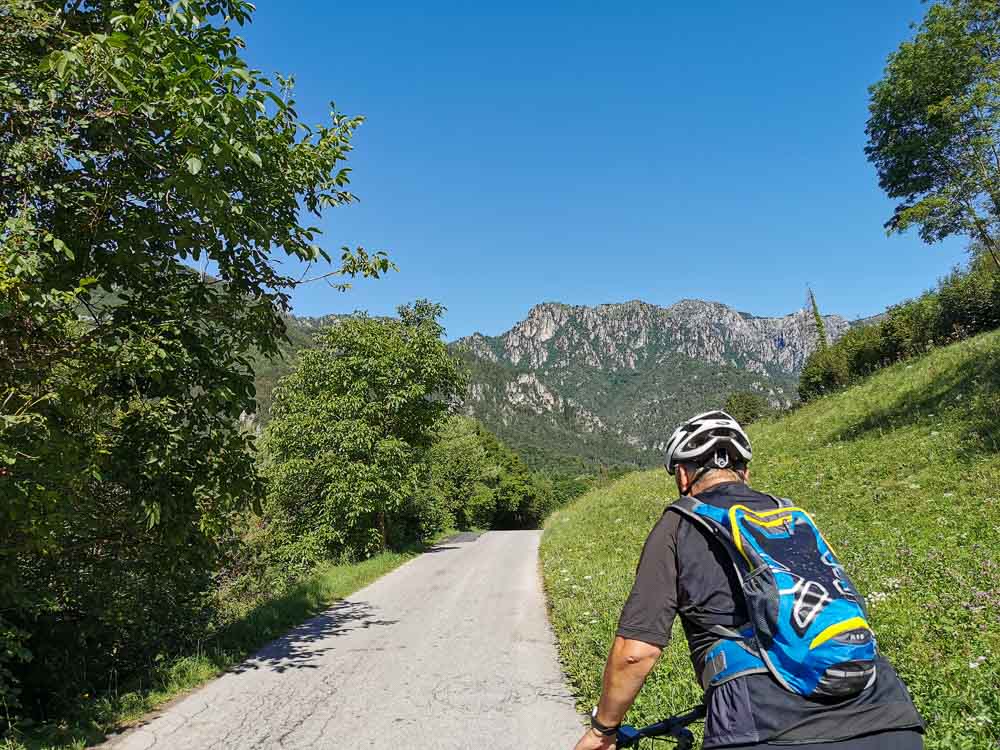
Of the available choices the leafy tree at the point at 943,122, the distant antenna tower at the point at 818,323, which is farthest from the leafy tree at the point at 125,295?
the distant antenna tower at the point at 818,323

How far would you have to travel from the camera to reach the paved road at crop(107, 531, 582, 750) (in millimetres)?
4754

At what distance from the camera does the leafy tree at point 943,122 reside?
40.3 ft

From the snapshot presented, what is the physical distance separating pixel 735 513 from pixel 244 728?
5.04m

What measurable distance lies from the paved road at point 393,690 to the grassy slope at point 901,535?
580mm

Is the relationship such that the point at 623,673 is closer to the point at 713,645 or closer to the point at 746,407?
the point at 713,645

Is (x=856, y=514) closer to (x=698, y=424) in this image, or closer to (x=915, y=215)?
(x=915, y=215)

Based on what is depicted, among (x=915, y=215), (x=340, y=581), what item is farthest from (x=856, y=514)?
(x=340, y=581)

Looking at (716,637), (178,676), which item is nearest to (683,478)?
(716,637)

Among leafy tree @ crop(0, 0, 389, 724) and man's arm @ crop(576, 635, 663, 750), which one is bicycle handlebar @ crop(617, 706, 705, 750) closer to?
man's arm @ crop(576, 635, 663, 750)

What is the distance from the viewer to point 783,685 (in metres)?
1.80

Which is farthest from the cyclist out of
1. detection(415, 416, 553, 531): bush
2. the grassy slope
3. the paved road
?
detection(415, 416, 553, 531): bush

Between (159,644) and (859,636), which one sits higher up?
(859,636)

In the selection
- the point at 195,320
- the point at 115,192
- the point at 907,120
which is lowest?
the point at 195,320

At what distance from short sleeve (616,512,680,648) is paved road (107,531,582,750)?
10.2 feet
